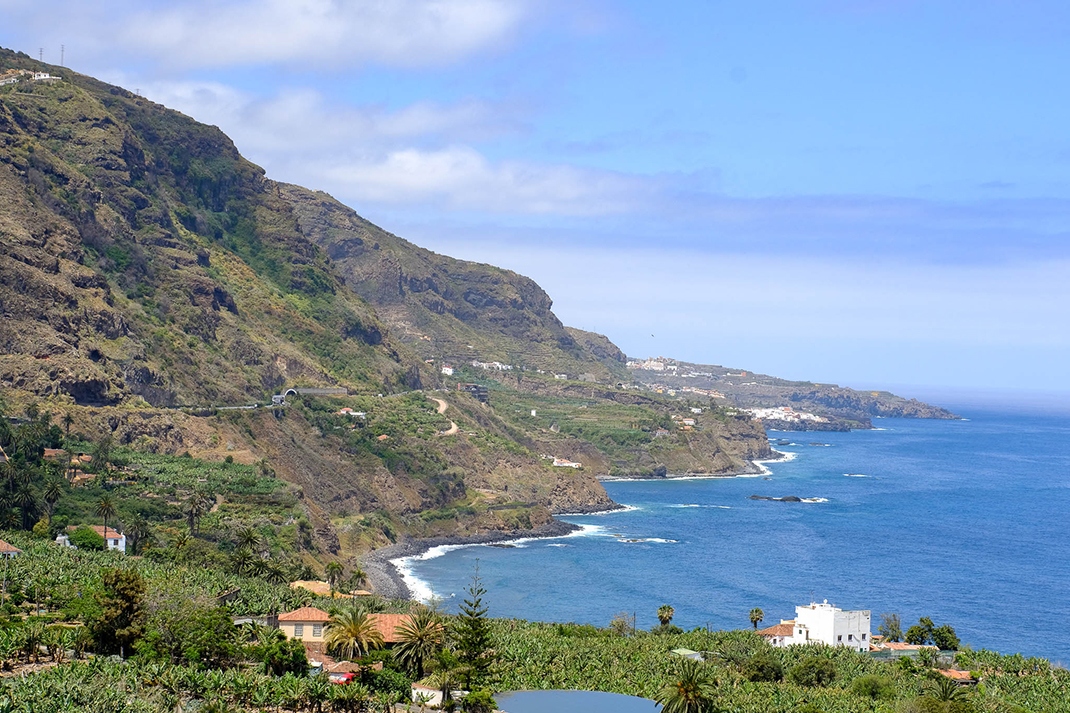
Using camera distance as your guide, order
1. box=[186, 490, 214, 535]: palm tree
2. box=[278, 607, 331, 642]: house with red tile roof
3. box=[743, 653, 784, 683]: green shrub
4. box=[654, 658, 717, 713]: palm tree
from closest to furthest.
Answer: box=[654, 658, 717, 713]: palm tree → box=[278, 607, 331, 642]: house with red tile roof → box=[743, 653, 784, 683]: green shrub → box=[186, 490, 214, 535]: palm tree

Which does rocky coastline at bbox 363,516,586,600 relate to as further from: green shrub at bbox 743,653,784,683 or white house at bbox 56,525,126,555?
green shrub at bbox 743,653,784,683

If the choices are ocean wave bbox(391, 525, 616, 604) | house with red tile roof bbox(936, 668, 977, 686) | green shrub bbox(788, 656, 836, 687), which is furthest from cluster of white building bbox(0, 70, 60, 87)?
house with red tile roof bbox(936, 668, 977, 686)

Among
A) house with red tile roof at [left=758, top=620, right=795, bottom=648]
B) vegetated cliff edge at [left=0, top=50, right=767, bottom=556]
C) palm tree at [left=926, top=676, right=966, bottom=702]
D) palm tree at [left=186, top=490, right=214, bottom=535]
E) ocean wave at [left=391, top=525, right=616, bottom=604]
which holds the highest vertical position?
vegetated cliff edge at [left=0, top=50, right=767, bottom=556]

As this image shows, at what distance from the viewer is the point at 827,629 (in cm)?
8375

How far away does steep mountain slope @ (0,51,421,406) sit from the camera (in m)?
131

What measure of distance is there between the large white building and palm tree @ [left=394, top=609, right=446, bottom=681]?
30934mm

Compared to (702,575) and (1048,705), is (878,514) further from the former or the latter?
(1048,705)

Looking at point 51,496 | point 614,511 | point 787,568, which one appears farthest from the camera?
point 614,511

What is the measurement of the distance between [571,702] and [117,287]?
11656 centimetres

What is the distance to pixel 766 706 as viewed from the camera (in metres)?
57.7

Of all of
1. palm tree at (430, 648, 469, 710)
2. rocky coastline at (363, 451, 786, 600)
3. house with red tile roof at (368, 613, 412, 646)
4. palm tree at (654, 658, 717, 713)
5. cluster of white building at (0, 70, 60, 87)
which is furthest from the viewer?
cluster of white building at (0, 70, 60, 87)

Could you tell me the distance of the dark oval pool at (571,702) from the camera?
180ft

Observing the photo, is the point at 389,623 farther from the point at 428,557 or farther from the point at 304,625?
the point at 428,557

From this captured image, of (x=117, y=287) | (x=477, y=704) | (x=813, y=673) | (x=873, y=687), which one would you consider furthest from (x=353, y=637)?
(x=117, y=287)
